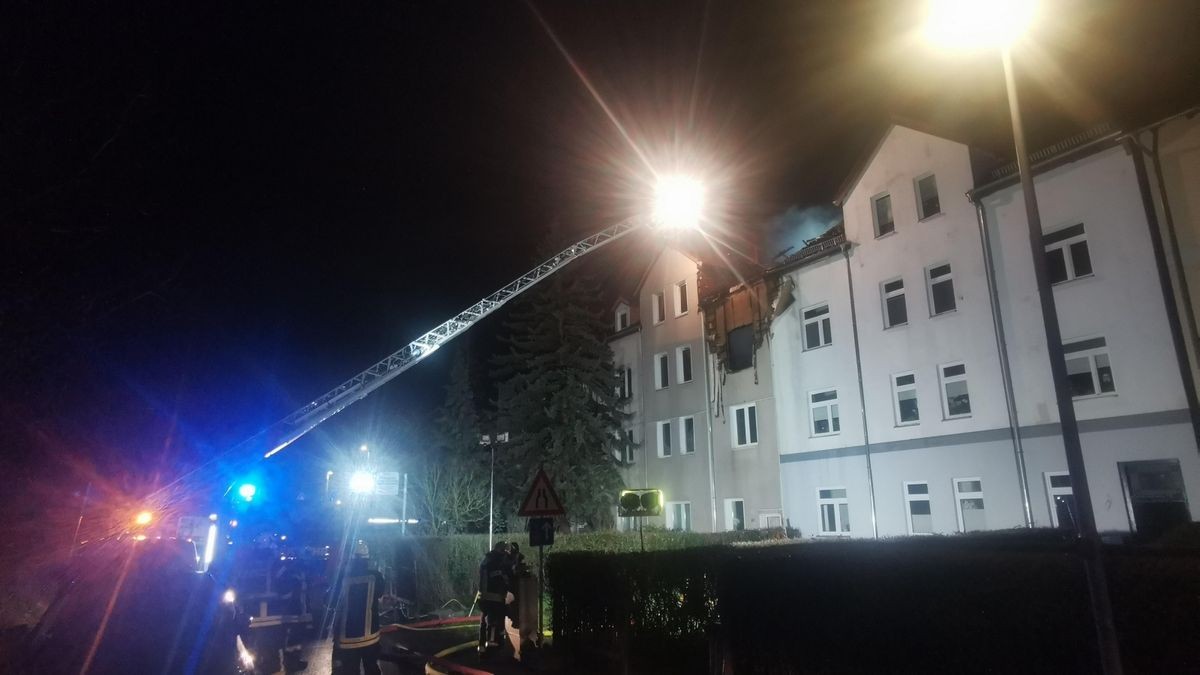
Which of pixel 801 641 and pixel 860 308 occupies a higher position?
pixel 860 308

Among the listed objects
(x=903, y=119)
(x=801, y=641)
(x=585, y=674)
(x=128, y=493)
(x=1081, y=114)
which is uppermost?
(x=903, y=119)

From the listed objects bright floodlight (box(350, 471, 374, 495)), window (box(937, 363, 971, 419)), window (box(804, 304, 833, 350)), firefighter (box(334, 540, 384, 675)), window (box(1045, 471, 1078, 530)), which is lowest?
firefighter (box(334, 540, 384, 675))

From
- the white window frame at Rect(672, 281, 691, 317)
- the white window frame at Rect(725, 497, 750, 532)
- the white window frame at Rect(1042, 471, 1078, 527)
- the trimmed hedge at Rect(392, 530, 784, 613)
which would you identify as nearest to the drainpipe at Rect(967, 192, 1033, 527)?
the white window frame at Rect(1042, 471, 1078, 527)

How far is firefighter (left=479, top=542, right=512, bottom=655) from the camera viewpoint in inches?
483

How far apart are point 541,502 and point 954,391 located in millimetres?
13240

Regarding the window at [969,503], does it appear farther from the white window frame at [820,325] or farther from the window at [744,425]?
the window at [744,425]

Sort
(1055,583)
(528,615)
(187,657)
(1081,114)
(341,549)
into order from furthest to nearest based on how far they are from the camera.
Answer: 1. (341,549)
2. (1081,114)
3. (528,615)
4. (187,657)
5. (1055,583)

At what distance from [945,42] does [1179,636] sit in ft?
22.1

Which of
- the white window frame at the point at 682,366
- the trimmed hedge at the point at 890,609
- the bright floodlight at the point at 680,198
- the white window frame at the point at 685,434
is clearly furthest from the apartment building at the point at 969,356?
the bright floodlight at the point at 680,198

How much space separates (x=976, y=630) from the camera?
6.19m

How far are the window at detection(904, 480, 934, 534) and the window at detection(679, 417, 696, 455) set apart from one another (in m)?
10.2

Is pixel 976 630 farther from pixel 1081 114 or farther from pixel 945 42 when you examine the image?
pixel 1081 114

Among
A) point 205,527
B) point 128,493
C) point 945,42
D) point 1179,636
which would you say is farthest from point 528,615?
point 128,493

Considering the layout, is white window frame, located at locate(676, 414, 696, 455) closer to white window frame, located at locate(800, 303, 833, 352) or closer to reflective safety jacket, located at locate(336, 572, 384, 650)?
white window frame, located at locate(800, 303, 833, 352)
